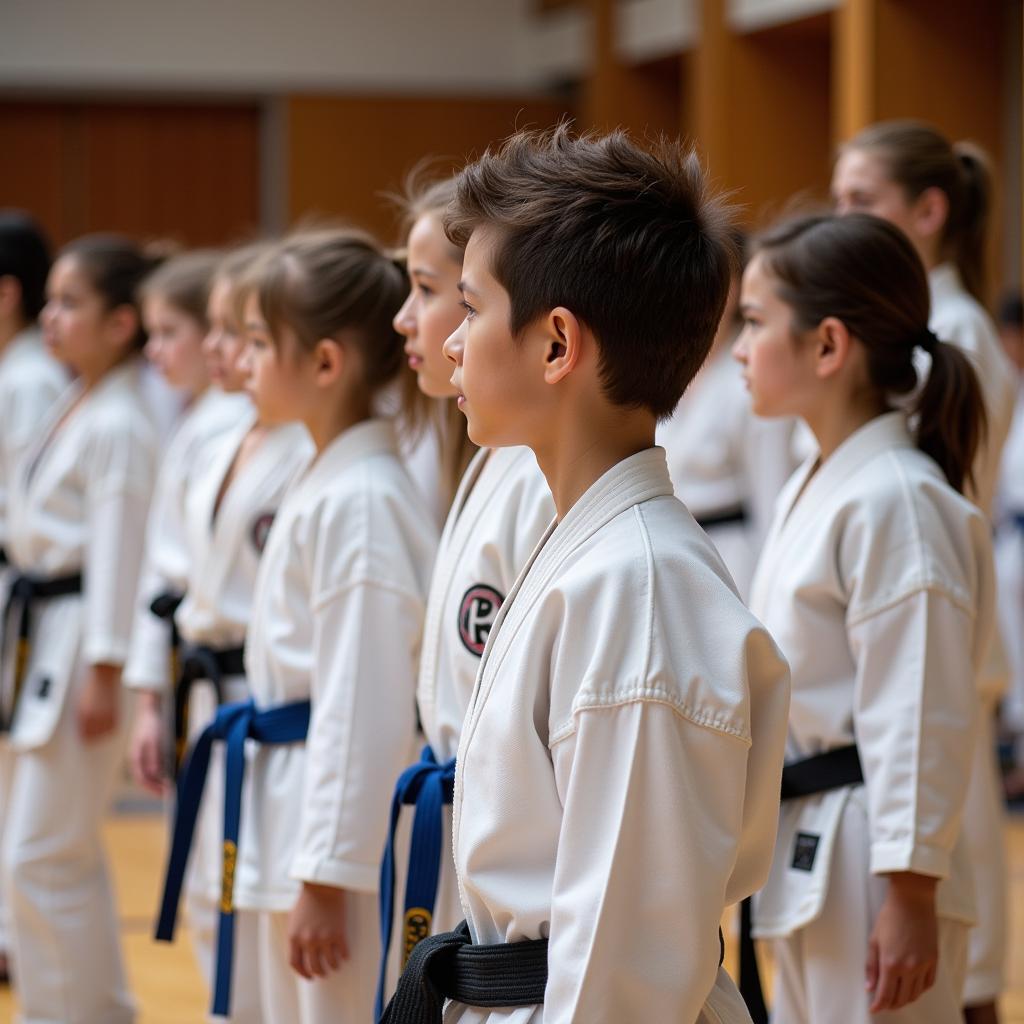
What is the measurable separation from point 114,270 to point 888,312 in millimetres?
2189

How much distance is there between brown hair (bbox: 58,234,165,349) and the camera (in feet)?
12.3

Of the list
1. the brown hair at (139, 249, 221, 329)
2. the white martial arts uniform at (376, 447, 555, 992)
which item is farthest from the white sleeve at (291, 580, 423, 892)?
the brown hair at (139, 249, 221, 329)

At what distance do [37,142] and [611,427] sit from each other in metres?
7.98

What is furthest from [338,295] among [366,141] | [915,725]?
[366,141]

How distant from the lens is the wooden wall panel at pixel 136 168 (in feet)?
28.6

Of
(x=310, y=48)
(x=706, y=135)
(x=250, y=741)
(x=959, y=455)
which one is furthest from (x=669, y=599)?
(x=310, y=48)

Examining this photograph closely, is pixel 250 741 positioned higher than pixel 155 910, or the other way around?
pixel 250 741

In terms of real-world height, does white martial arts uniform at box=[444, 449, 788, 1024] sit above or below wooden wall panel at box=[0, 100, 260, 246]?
below

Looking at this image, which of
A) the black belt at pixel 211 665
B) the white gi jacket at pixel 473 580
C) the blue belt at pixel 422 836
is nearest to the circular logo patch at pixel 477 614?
the white gi jacket at pixel 473 580

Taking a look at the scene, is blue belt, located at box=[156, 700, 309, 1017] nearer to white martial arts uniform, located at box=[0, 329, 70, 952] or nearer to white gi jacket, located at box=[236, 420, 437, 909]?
white gi jacket, located at box=[236, 420, 437, 909]

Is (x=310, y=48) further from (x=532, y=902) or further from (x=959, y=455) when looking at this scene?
(x=532, y=902)

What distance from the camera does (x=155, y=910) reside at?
176 inches

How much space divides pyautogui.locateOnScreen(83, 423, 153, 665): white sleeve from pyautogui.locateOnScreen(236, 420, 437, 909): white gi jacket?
105 cm

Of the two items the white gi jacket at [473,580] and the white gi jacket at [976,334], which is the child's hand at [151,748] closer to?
the white gi jacket at [473,580]
